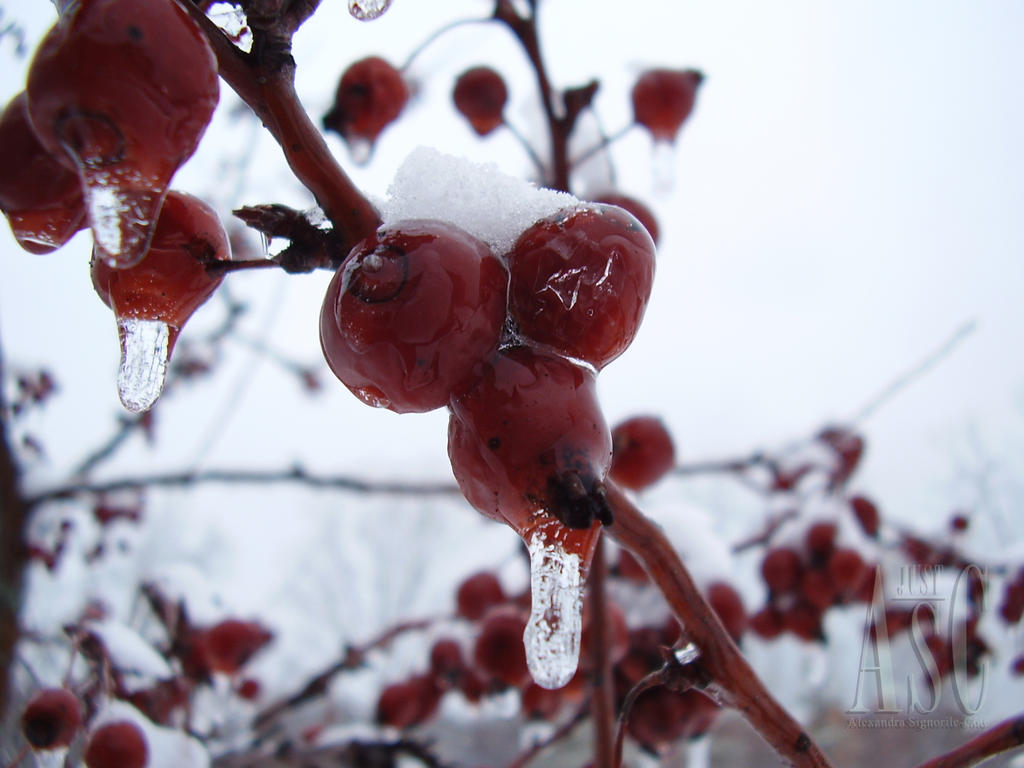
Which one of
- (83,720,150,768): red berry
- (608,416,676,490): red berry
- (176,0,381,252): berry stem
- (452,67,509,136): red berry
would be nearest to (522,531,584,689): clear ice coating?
(176,0,381,252): berry stem

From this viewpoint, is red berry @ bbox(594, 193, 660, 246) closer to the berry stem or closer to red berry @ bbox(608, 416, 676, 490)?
red berry @ bbox(608, 416, 676, 490)

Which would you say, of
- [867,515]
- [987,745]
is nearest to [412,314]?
[987,745]

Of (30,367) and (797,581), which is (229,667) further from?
(797,581)

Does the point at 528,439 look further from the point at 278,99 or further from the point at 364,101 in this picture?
the point at 364,101

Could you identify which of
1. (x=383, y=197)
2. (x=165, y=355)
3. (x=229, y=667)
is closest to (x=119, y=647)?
(x=229, y=667)

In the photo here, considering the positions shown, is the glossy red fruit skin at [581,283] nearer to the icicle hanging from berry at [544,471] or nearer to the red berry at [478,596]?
the icicle hanging from berry at [544,471]

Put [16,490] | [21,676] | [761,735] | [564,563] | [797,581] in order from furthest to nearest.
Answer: [21,676] → [16,490] → [797,581] → [761,735] → [564,563]
